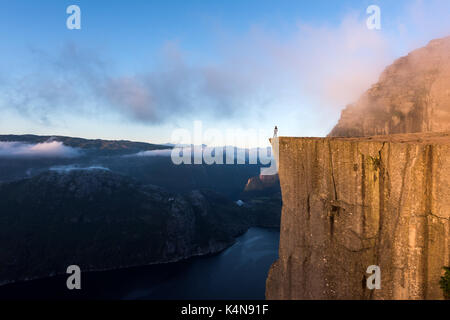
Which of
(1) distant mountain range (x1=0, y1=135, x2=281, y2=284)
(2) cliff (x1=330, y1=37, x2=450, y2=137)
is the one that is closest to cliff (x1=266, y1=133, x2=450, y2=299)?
(2) cliff (x1=330, y1=37, x2=450, y2=137)

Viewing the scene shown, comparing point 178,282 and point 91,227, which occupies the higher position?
point 91,227

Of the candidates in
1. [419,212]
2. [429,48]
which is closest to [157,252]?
[429,48]

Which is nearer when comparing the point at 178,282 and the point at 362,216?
the point at 362,216

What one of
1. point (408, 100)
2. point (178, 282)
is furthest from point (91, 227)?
point (408, 100)

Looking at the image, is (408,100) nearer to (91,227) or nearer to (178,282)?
(178,282)

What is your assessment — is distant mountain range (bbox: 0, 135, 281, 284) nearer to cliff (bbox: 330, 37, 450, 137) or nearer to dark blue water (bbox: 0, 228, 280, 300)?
dark blue water (bbox: 0, 228, 280, 300)
